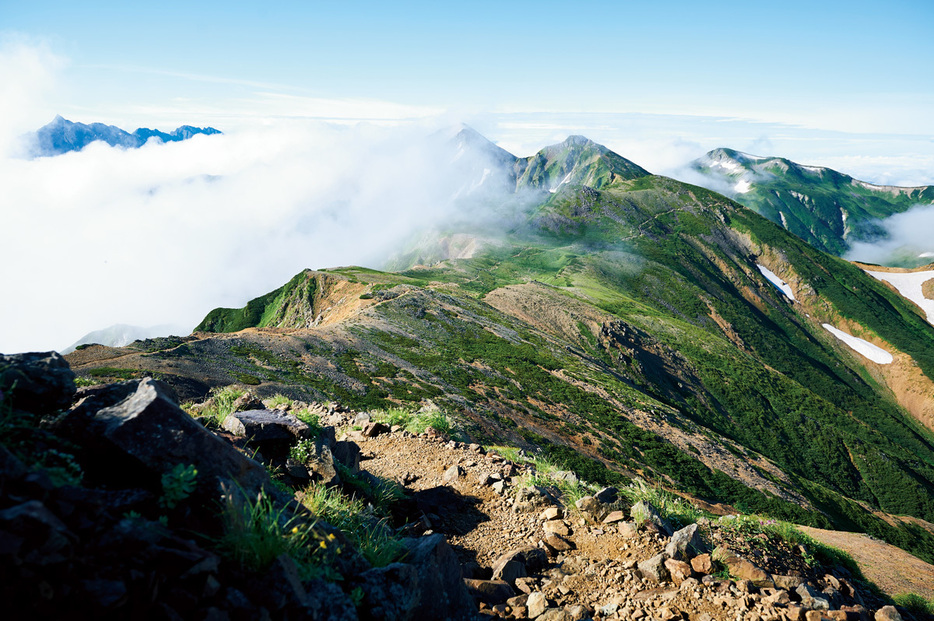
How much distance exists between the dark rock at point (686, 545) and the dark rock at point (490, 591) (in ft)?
10.3

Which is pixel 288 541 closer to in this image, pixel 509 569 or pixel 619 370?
pixel 509 569

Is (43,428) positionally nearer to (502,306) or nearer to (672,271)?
(502,306)

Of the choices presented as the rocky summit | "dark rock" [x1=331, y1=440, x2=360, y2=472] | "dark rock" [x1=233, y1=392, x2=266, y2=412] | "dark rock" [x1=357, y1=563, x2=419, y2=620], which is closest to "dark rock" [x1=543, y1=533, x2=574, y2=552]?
the rocky summit

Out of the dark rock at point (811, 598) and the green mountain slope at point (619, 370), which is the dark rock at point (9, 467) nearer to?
the dark rock at point (811, 598)

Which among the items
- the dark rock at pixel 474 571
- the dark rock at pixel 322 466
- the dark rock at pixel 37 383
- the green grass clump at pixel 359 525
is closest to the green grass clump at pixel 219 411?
the dark rock at pixel 322 466

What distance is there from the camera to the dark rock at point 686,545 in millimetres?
8297

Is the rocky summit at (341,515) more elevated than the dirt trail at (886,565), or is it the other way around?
the rocky summit at (341,515)

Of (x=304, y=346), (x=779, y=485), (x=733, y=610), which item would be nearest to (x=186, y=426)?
(x=733, y=610)

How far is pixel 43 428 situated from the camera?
528cm

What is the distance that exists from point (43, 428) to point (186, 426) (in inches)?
59.3

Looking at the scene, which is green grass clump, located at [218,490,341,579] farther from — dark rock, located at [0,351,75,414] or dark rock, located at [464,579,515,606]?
dark rock, located at [464,579,515,606]

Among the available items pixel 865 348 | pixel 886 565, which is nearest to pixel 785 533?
pixel 886 565

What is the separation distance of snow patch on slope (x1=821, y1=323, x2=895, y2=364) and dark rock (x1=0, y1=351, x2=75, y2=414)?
229260 mm

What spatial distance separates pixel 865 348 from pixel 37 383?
234 meters
